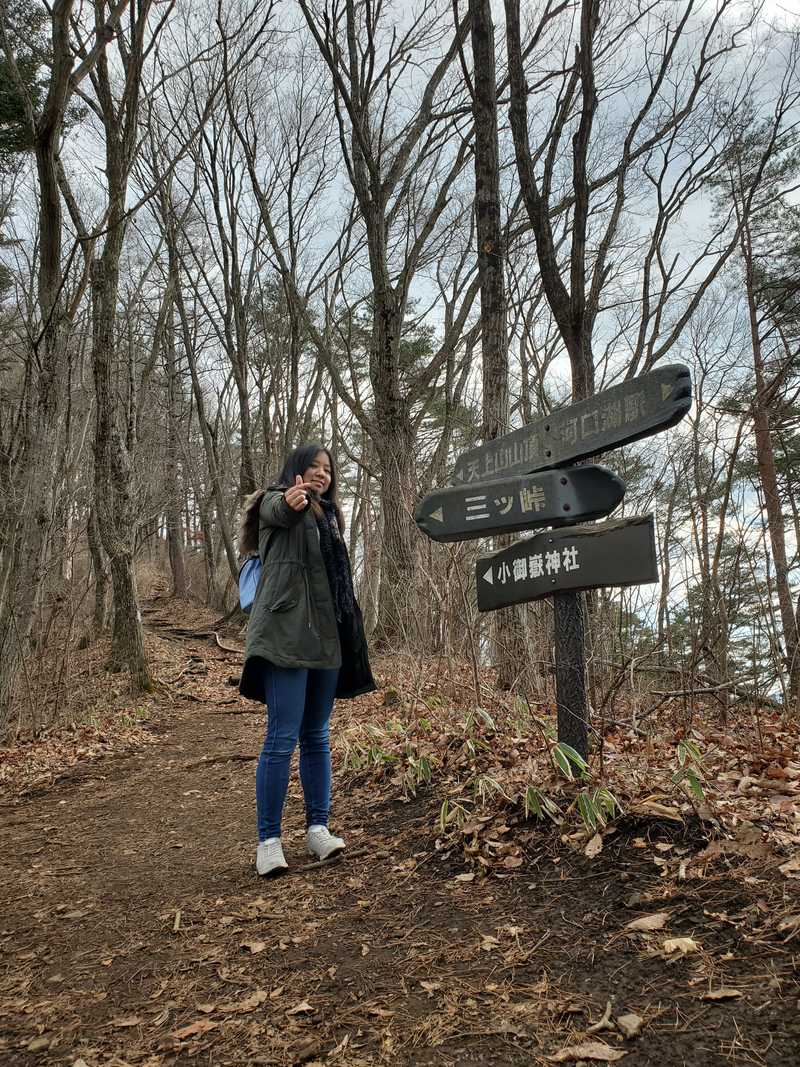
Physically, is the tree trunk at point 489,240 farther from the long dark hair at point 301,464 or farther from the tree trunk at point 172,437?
the tree trunk at point 172,437

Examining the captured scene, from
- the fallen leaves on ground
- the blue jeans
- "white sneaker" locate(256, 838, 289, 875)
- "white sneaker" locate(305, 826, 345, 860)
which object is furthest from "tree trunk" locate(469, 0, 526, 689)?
the fallen leaves on ground

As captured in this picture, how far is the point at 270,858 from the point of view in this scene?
9.84 feet

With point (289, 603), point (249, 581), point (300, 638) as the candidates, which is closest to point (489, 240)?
point (249, 581)

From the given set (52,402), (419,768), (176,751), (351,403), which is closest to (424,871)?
(419,768)

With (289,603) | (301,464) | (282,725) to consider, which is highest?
(301,464)

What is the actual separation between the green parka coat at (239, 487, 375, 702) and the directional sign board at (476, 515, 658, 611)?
29.0 inches

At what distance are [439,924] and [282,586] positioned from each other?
1.50 meters

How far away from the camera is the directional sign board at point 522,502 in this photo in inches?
118

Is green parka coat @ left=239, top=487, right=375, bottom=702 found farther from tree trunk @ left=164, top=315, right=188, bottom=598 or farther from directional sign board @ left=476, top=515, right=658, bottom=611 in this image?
tree trunk @ left=164, top=315, right=188, bottom=598

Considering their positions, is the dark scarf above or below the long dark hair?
below

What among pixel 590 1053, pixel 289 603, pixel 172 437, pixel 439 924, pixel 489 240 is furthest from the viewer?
pixel 172 437

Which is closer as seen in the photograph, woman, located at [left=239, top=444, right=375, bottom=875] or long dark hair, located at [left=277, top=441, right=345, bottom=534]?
woman, located at [left=239, top=444, right=375, bottom=875]

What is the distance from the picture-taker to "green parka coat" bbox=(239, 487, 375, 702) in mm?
Answer: 2969

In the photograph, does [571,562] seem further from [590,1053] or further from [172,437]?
[172,437]
